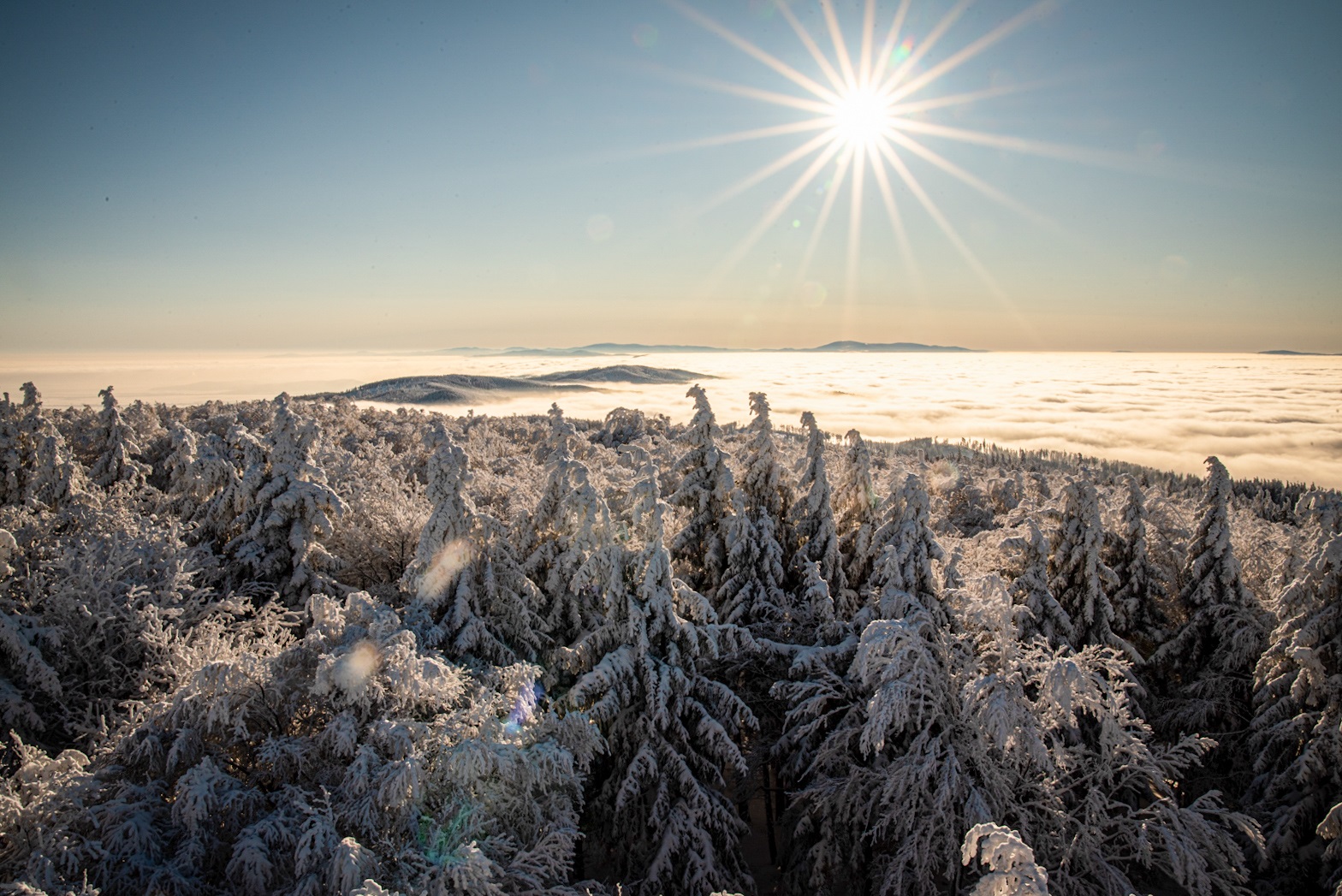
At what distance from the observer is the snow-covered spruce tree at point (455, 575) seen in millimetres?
13781

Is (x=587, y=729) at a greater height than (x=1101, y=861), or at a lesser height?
greater

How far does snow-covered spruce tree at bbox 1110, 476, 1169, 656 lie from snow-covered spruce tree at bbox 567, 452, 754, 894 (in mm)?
13991

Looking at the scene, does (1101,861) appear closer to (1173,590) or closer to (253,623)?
(1173,590)

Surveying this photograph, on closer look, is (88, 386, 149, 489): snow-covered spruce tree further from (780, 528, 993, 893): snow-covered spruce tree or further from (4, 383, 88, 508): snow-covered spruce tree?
(780, 528, 993, 893): snow-covered spruce tree

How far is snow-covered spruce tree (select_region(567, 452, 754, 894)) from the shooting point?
43.4 feet

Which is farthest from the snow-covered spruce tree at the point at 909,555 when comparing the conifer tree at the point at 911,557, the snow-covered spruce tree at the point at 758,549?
the snow-covered spruce tree at the point at 758,549

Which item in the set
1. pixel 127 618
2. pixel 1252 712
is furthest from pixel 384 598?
pixel 1252 712

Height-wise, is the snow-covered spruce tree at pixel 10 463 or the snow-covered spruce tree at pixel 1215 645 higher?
the snow-covered spruce tree at pixel 10 463

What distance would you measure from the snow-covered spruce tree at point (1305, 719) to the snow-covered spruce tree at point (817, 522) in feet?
31.1

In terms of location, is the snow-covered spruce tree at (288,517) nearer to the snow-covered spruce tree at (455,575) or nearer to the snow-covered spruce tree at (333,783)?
the snow-covered spruce tree at (455,575)

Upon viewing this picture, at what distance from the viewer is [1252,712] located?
1738cm

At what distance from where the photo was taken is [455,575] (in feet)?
46.5

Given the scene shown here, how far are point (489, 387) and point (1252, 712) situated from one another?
6277 inches

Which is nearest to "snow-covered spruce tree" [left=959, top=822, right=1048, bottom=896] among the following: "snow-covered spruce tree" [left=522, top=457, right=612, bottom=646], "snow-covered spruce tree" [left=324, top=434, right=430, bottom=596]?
"snow-covered spruce tree" [left=522, top=457, right=612, bottom=646]
